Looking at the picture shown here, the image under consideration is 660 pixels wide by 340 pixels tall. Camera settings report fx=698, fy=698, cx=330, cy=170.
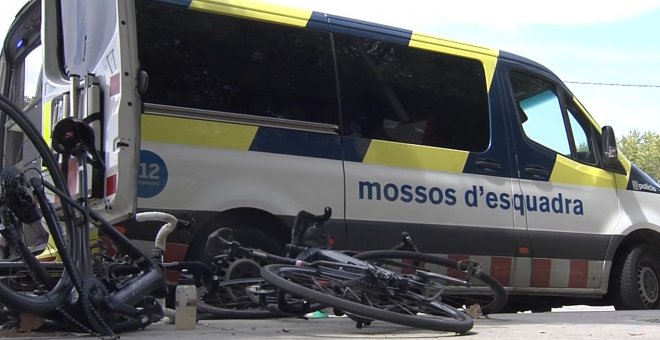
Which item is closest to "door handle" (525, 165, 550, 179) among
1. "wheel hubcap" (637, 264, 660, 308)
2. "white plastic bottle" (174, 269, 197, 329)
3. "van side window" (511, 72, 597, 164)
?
"van side window" (511, 72, 597, 164)

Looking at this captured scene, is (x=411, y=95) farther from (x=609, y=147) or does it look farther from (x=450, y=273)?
(x=609, y=147)

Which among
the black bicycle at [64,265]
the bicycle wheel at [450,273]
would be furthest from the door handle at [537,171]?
the black bicycle at [64,265]

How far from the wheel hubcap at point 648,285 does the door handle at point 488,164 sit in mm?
1864

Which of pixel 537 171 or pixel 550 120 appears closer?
pixel 537 171

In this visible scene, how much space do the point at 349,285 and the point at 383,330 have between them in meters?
0.35

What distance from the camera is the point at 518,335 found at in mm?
3682

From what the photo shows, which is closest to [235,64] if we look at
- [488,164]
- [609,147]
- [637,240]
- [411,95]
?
[411,95]

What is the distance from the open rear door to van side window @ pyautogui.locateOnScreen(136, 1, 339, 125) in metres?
0.35

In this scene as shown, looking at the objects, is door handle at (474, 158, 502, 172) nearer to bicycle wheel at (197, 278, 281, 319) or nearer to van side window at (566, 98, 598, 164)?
van side window at (566, 98, 598, 164)

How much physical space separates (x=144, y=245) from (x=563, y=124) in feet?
13.3

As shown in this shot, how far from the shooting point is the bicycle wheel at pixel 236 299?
13.0 ft

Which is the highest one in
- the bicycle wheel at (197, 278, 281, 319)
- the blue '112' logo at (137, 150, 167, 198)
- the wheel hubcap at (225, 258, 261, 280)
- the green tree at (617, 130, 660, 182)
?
the green tree at (617, 130, 660, 182)

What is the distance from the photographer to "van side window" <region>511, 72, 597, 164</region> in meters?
6.26

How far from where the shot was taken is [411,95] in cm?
562
